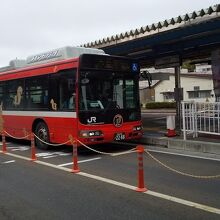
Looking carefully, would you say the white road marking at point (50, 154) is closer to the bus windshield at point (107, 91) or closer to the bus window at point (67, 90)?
the bus window at point (67, 90)

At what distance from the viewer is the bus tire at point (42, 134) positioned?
13.9 m

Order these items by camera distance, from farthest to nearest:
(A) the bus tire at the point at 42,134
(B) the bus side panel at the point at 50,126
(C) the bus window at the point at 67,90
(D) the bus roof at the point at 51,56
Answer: (A) the bus tire at the point at 42,134
(D) the bus roof at the point at 51,56
(B) the bus side panel at the point at 50,126
(C) the bus window at the point at 67,90

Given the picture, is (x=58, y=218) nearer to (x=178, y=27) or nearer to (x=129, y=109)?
(x=129, y=109)

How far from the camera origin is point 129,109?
43.3 ft

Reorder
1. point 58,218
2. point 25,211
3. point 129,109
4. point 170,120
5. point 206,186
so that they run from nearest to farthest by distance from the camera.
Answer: point 58,218, point 25,211, point 206,186, point 129,109, point 170,120

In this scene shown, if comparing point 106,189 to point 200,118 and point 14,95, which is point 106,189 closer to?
point 200,118

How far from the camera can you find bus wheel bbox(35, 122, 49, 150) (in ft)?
45.5

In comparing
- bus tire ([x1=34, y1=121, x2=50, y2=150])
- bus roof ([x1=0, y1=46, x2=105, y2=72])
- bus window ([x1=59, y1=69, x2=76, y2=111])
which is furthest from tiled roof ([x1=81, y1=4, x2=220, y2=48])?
bus tire ([x1=34, y1=121, x2=50, y2=150])

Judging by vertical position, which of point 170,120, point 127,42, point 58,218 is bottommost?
point 58,218

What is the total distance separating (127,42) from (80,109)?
6.60 metres

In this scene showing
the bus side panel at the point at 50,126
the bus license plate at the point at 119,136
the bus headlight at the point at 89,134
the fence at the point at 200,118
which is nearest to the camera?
the bus headlight at the point at 89,134

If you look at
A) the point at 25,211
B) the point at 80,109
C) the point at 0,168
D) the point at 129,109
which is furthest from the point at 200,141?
the point at 25,211

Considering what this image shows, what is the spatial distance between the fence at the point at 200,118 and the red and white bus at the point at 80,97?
1.49 meters

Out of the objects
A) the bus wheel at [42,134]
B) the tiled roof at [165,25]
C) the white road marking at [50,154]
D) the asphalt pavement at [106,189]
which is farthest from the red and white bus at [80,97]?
the tiled roof at [165,25]
